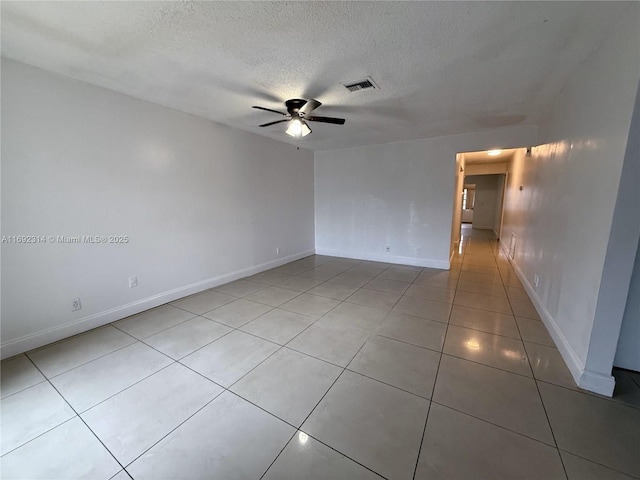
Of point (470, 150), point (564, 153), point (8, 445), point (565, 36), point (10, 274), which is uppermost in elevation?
point (565, 36)

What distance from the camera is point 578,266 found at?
1899mm

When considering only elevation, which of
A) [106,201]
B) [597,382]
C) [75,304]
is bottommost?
[597,382]

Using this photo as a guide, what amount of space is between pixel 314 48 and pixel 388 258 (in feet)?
13.2

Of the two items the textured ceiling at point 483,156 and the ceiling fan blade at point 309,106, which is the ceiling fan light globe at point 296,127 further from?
the textured ceiling at point 483,156

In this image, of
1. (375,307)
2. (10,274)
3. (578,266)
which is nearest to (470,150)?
(578,266)

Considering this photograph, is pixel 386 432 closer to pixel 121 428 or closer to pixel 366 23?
pixel 121 428

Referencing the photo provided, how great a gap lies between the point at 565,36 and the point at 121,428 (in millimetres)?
Answer: 3785

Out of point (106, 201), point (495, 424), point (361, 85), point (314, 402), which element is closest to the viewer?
point (495, 424)

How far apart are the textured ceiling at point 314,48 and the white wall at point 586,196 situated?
0.72 feet

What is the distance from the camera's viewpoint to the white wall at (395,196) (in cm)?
433

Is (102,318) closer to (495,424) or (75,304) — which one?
(75,304)

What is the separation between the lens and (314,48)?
1.84 m

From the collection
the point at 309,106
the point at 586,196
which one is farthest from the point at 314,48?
the point at 586,196

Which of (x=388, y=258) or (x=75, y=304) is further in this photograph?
(x=388, y=258)
